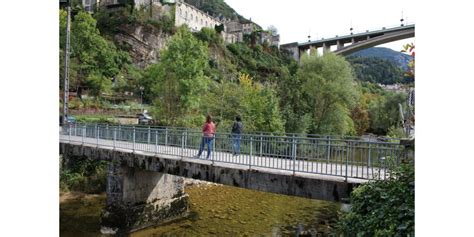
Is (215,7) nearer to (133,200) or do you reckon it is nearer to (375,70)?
(375,70)

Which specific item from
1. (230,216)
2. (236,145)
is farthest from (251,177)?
(230,216)

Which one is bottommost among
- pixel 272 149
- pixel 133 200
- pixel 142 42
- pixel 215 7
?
pixel 133 200

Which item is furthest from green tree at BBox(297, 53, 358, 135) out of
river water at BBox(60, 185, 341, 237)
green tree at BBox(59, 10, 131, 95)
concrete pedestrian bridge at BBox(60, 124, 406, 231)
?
green tree at BBox(59, 10, 131, 95)

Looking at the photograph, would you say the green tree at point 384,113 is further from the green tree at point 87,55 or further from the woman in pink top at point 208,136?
the woman in pink top at point 208,136

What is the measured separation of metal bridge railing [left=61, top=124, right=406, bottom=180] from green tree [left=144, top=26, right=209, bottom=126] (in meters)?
6.18

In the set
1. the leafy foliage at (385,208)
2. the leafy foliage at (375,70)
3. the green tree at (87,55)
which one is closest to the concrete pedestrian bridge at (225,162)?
the leafy foliage at (385,208)

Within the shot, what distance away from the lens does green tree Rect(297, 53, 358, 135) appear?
21.4 metres

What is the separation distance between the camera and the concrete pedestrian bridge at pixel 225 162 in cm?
603

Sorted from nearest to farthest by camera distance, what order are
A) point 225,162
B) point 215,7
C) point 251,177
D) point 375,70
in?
point 251,177 < point 225,162 < point 375,70 < point 215,7

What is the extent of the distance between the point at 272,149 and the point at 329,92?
1404cm

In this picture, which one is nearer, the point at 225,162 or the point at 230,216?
the point at 225,162

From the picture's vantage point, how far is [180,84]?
1839 centimetres

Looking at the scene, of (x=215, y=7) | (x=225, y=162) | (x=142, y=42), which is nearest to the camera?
(x=225, y=162)
